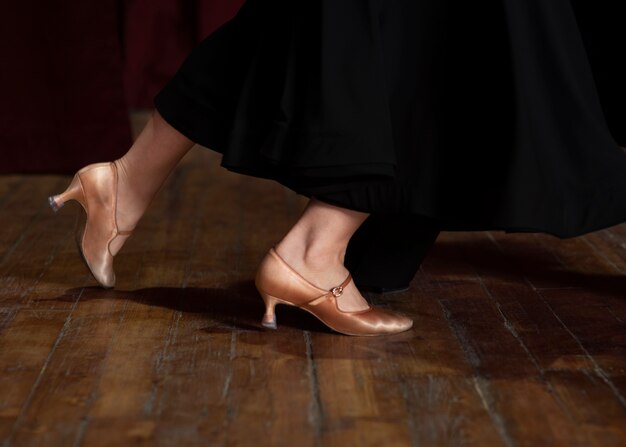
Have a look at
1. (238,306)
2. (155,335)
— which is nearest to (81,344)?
(155,335)

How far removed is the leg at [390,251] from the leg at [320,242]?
0.25 m

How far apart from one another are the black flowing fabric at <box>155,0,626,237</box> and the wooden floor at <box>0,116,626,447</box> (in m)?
0.21

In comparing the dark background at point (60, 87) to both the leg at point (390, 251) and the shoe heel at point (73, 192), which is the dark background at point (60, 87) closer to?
the shoe heel at point (73, 192)

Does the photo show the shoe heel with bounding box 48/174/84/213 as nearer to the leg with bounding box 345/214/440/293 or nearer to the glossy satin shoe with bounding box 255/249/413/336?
the glossy satin shoe with bounding box 255/249/413/336

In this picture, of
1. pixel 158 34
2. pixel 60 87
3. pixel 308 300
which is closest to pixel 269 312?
pixel 308 300

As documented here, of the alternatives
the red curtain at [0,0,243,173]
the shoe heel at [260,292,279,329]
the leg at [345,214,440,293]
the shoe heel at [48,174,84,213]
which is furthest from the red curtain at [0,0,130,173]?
the shoe heel at [260,292,279,329]

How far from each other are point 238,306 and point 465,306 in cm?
38

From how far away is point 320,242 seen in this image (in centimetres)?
156

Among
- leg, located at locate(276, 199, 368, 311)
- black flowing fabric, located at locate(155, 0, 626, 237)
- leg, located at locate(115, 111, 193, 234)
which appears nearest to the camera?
black flowing fabric, located at locate(155, 0, 626, 237)

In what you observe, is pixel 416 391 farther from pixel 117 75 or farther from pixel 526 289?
pixel 117 75

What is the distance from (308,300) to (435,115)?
0.34 metres

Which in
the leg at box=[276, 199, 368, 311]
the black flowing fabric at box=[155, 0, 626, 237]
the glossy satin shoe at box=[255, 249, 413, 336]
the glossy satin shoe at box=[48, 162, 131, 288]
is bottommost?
the glossy satin shoe at box=[48, 162, 131, 288]

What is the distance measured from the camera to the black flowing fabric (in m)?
1.44

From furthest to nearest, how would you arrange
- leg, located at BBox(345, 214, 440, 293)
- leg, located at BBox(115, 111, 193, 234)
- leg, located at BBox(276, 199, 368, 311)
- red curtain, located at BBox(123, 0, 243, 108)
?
red curtain, located at BBox(123, 0, 243, 108)
leg, located at BBox(345, 214, 440, 293)
leg, located at BBox(115, 111, 193, 234)
leg, located at BBox(276, 199, 368, 311)
